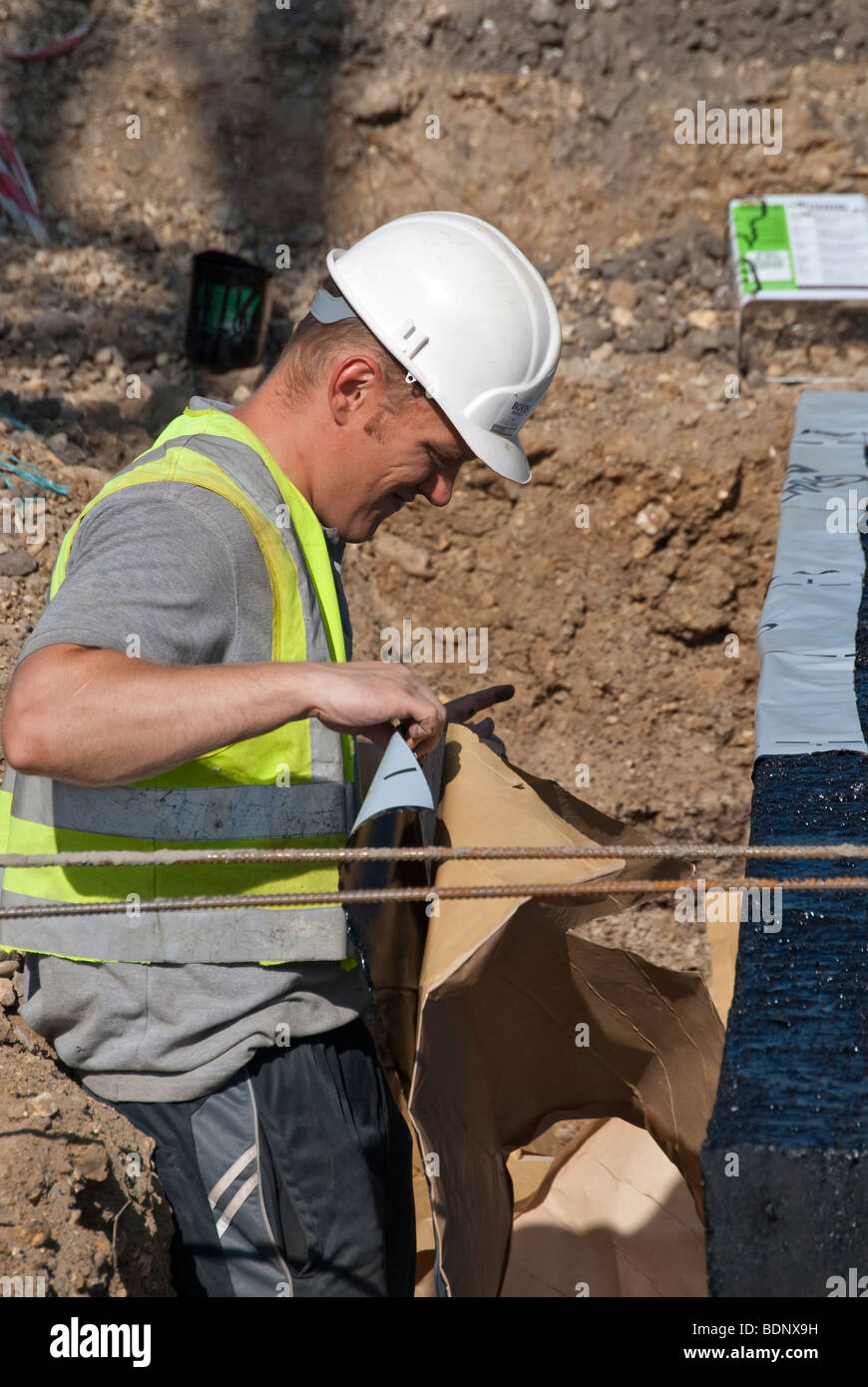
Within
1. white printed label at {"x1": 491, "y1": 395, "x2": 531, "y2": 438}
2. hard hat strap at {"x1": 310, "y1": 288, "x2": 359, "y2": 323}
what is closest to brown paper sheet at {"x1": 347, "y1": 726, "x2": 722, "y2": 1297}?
white printed label at {"x1": 491, "y1": 395, "x2": 531, "y2": 438}

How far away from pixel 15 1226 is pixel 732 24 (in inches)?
236

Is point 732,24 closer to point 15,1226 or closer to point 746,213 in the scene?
point 746,213

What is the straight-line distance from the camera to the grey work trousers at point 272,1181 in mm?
1960

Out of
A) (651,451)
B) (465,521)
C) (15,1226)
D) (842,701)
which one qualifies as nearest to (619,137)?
(651,451)

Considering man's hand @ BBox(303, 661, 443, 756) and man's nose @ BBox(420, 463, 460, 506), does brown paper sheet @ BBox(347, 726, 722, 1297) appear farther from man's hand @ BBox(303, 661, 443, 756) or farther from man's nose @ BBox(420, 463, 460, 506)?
man's nose @ BBox(420, 463, 460, 506)

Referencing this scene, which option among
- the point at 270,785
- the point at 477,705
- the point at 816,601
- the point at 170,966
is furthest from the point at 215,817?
the point at 816,601

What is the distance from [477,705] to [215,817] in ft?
3.09

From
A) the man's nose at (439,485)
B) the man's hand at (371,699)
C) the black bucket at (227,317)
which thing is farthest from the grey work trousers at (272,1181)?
the black bucket at (227,317)

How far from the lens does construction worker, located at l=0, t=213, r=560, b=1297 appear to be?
1734 mm

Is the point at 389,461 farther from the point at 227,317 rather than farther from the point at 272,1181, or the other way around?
the point at 227,317

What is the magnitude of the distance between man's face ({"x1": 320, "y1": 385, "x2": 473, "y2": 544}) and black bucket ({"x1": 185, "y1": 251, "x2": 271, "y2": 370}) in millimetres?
3679

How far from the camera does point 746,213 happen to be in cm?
556

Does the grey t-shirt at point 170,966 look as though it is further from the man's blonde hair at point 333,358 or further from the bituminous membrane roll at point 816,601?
the bituminous membrane roll at point 816,601

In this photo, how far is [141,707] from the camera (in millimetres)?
1532
